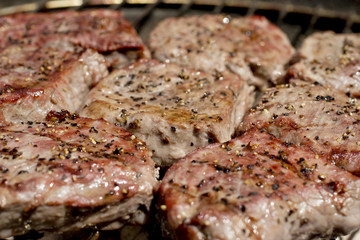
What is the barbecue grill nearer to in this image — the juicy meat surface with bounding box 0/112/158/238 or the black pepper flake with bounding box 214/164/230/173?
the juicy meat surface with bounding box 0/112/158/238

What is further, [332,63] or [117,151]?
[332,63]

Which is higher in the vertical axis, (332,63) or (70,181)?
(70,181)

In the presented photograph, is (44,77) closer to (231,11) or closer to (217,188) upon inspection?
(217,188)

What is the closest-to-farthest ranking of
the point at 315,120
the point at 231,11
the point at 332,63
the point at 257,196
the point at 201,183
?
the point at 257,196
the point at 201,183
the point at 315,120
the point at 332,63
the point at 231,11

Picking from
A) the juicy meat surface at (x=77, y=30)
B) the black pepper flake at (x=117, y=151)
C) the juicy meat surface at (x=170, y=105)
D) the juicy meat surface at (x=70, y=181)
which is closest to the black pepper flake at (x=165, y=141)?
the juicy meat surface at (x=170, y=105)

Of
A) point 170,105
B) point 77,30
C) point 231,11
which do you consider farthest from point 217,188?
point 231,11

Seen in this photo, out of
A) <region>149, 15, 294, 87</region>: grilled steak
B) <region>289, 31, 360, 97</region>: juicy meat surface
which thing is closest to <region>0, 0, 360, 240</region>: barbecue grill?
<region>149, 15, 294, 87</region>: grilled steak

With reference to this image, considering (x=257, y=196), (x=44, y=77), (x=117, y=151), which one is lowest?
(x=257, y=196)
